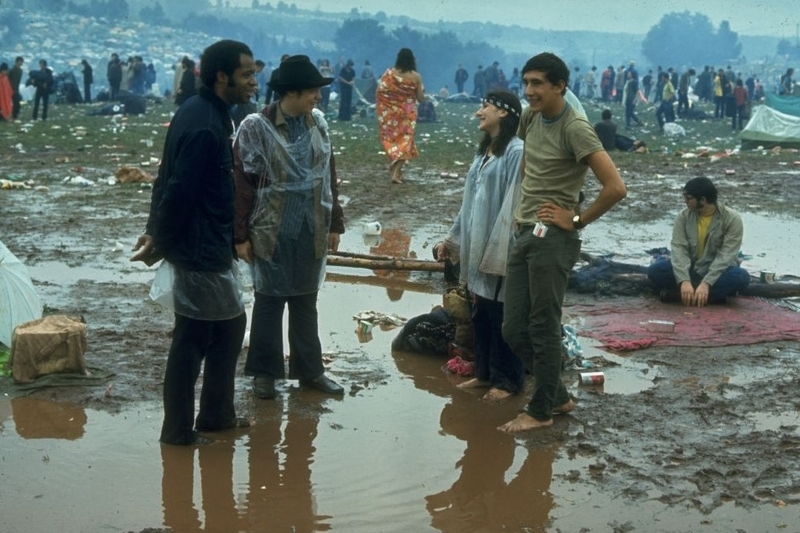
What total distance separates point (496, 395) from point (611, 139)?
614 inches

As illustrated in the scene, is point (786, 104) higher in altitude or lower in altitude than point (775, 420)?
higher

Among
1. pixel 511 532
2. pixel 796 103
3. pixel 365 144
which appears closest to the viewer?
pixel 511 532

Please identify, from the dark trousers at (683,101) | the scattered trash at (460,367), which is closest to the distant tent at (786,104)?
the dark trousers at (683,101)

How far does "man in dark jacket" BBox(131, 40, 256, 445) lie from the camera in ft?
15.8

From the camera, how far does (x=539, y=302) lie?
523 centimetres

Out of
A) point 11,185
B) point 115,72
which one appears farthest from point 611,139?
point 115,72

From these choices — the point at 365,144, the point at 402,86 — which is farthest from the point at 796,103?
the point at 402,86

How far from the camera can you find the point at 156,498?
14.9ft

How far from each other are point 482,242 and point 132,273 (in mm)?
3999

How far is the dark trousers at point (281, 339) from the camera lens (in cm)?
586

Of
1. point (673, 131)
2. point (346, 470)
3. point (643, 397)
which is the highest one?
point (673, 131)

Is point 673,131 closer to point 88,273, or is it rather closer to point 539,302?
point 88,273

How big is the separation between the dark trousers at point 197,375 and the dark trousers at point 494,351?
1381 millimetres

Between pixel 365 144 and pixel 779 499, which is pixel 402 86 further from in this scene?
pixel 779 499
